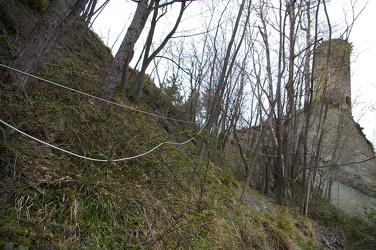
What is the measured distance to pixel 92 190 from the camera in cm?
214

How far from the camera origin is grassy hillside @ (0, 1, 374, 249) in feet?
5.70

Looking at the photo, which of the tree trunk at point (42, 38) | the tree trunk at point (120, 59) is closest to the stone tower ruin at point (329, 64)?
the tree trunk at point (120, 59)

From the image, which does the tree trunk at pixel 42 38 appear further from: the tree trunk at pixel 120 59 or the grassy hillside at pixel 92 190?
the tree trunk at pixel 120 59

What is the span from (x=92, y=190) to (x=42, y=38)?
1586mm

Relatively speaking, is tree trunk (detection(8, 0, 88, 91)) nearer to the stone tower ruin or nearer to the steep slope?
the steep slope

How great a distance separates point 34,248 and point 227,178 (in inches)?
186

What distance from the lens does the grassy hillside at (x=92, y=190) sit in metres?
1.74

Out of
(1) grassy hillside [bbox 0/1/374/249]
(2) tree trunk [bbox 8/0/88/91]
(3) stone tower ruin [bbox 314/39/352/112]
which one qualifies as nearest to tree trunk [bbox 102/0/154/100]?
(1) grassy hillside [bbox 0/1/374/249]

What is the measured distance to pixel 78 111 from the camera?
323 cm

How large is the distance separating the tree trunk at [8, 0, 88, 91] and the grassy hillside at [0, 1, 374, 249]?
20 centimetres

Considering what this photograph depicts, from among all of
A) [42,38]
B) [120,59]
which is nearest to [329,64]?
[120,59]

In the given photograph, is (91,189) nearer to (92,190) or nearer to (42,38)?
(92,190)

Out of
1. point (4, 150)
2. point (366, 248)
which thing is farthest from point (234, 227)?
point (366, 248)

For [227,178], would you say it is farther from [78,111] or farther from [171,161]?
[78,111]
